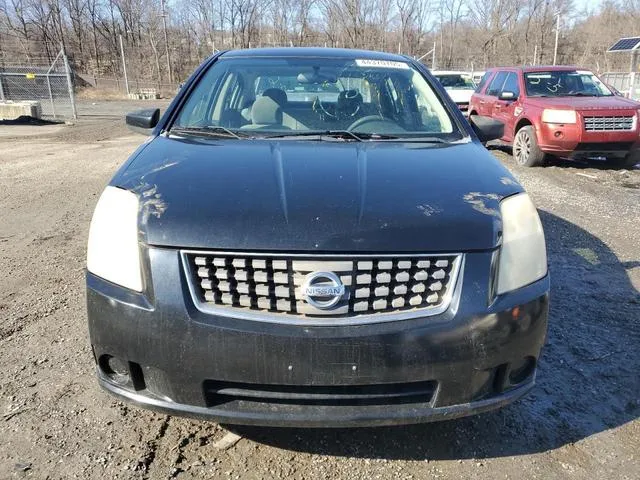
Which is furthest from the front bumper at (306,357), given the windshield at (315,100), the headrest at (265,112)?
the headrest at (265,112)

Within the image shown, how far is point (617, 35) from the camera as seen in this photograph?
176 ft

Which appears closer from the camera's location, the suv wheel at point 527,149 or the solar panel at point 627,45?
the suv wheel at point 527,149

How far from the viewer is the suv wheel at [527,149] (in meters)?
9.01

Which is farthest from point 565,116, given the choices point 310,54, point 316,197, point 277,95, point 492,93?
point 316,197

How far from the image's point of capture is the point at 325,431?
2.39 meters

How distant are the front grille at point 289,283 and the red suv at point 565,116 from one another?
22.4ft

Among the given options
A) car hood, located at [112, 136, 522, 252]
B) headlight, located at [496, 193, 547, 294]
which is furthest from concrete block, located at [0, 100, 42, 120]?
headlight, located at [496, 193, 547, 294]

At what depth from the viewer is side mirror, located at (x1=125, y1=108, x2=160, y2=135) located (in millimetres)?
3539

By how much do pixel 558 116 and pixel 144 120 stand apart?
284 inches

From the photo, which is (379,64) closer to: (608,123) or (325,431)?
(325,431)

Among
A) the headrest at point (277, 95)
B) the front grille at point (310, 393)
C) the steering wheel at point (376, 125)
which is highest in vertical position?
the headrest at point (277, 95)

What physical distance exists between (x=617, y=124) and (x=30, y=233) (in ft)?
27.5

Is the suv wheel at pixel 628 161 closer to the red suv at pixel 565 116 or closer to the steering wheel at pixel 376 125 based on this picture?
the red suv at pixel 565 116

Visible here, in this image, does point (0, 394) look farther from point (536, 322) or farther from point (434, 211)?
point (536, 322)
